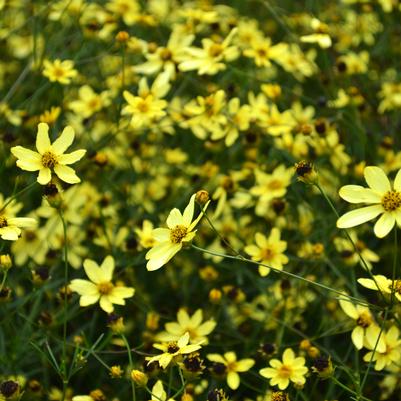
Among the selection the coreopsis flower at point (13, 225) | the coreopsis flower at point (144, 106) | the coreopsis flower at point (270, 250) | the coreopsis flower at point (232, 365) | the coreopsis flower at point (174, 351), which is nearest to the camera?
the coreopsis flower at point (174, 351)

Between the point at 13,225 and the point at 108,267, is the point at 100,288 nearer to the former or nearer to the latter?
the point at 108,267

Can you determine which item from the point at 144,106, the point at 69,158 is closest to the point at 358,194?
the point at 69,158

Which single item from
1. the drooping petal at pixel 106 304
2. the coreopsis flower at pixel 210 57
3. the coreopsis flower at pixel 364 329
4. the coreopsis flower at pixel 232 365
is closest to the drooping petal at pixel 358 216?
the coreopsis flower at pixel 364 329

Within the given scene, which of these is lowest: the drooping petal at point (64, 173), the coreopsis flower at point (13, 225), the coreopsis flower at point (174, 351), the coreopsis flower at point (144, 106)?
the coreopsis flower at point (174, 351)

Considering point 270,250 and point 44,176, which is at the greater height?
point 44,176

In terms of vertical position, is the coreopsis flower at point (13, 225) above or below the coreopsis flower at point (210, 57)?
below

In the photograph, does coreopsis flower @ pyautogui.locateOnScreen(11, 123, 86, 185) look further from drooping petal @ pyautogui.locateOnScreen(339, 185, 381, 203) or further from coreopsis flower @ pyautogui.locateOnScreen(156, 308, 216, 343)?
drooping petal @ pyautogui.locateOnScreen(339, 185, 381, 203)

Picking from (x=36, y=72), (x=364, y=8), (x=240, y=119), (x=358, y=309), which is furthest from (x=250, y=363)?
(x=364, y=8)

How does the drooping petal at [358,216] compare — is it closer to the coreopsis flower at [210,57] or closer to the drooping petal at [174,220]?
the drooping petal at [174,220]
